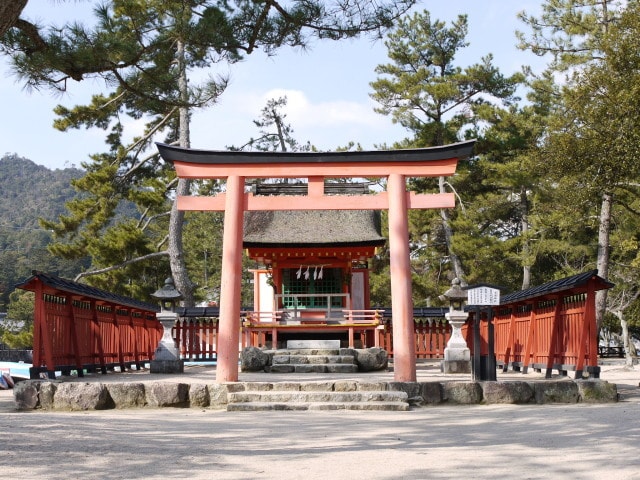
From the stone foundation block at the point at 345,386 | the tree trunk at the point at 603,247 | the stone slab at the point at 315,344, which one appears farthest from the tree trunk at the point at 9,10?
the tree trunk at the point at 603,247

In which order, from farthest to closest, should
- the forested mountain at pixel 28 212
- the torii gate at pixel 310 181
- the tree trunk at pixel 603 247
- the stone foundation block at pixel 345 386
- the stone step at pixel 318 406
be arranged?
the forested mountain at pixel 28 212
the tree trunk at pixel 603 247
the torii gate at pixel 310 181
the stone foundation block at pixel 345 386
the stone step at pixel 318 406

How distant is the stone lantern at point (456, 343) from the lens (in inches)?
650

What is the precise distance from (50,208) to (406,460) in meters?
124

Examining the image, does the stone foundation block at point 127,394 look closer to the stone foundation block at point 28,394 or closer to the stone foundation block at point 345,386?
the stone foundation block at point 28,394

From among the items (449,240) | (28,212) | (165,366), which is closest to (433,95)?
(449,240)

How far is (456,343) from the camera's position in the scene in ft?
55.8

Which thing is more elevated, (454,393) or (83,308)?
(83,308)

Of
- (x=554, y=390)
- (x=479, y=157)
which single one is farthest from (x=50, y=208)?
(x=554, y=390)

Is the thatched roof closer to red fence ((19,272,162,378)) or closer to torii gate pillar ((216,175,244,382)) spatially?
red fence ((19,272,162,378))

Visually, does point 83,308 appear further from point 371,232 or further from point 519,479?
point 519,479

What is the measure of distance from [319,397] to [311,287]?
10568 millimetres

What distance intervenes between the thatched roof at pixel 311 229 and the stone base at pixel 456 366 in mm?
4045

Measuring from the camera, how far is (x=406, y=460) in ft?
18.3

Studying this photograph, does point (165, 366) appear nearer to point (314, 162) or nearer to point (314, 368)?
point (314, 368)
